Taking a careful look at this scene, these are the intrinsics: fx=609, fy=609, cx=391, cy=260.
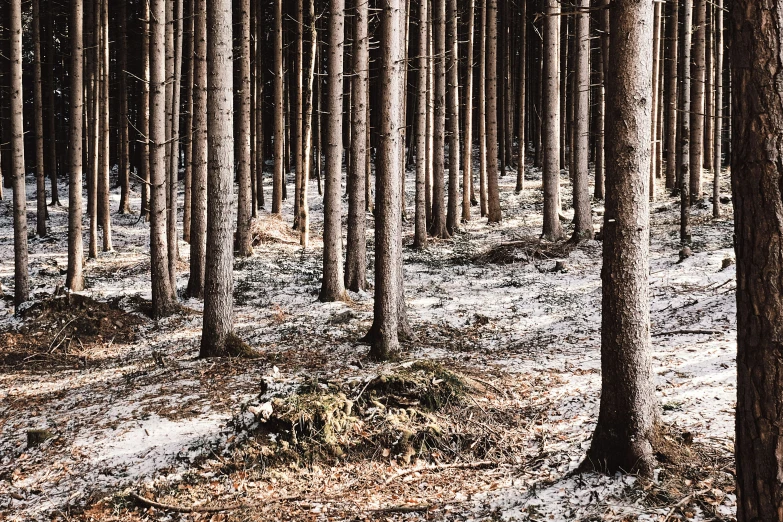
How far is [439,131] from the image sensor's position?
19.2 metres

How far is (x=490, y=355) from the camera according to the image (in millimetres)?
8797

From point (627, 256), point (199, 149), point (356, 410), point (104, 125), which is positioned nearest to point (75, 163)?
point (199, 149)

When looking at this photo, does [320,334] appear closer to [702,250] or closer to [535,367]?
[535,367]

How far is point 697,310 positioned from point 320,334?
6039 millimetres

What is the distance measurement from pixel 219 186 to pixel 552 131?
10214 mm

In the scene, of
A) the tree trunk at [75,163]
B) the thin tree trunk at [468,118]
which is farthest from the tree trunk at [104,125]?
the thin tree trunk at [468,118]

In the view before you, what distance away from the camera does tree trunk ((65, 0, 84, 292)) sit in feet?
44.8

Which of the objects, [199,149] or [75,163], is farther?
[75,163]

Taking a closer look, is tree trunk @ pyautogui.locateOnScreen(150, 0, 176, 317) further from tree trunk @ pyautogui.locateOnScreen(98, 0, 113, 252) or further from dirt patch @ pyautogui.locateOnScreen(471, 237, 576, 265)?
dirt patch @ pyautogui.locateOnScreen(471, 237, 576, 265)

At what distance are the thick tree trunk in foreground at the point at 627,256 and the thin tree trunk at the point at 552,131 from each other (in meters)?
12.0

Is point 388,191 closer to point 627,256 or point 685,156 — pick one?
point 627,256

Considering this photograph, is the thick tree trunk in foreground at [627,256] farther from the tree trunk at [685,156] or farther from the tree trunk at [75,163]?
the tree trunk at [75,163]

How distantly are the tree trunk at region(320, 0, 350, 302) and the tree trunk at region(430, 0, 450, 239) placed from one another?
289 inches

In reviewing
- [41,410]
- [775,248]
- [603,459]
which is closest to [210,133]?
[41,410]
